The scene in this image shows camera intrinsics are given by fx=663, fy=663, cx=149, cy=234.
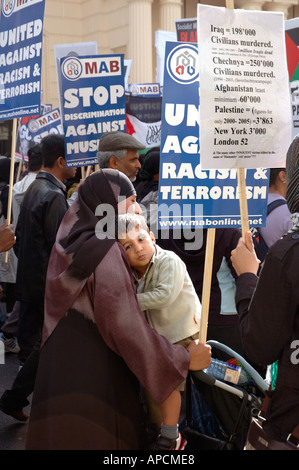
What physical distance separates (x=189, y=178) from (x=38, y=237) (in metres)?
1.77

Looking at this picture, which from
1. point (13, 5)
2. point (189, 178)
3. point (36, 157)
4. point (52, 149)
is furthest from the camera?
point (36, 157)

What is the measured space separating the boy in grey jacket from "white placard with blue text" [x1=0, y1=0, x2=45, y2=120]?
2393 millimetres

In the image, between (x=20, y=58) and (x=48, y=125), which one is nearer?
(x=20, y=58)

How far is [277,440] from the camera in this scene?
2.20m

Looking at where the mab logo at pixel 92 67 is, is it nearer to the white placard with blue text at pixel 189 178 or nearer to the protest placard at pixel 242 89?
the white placard with blue text at pixel 189 178

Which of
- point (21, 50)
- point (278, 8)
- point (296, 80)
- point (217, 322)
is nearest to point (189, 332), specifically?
point (217, 322)

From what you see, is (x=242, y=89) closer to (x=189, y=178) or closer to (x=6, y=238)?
(x=189, y=178)

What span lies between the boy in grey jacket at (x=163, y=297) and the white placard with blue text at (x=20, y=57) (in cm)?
239

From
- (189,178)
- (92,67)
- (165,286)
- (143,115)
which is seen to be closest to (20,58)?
(92,67)

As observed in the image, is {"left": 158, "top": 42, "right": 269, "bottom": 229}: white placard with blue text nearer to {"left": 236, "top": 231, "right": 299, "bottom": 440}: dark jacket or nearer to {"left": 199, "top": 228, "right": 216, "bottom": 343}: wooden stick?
{"left": 199, "top": 228, "right": 216, "bottom": 343}: wooden stick

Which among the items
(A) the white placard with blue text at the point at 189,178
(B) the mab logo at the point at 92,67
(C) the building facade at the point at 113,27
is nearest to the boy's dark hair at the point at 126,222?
(A) the white placard with blue text at the point at 189,178

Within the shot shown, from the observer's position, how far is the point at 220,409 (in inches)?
106

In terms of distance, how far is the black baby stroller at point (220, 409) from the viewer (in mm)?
2645

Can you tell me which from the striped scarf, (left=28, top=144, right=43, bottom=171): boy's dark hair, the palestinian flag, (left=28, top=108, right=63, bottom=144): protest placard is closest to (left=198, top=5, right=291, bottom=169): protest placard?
the striped scarf
